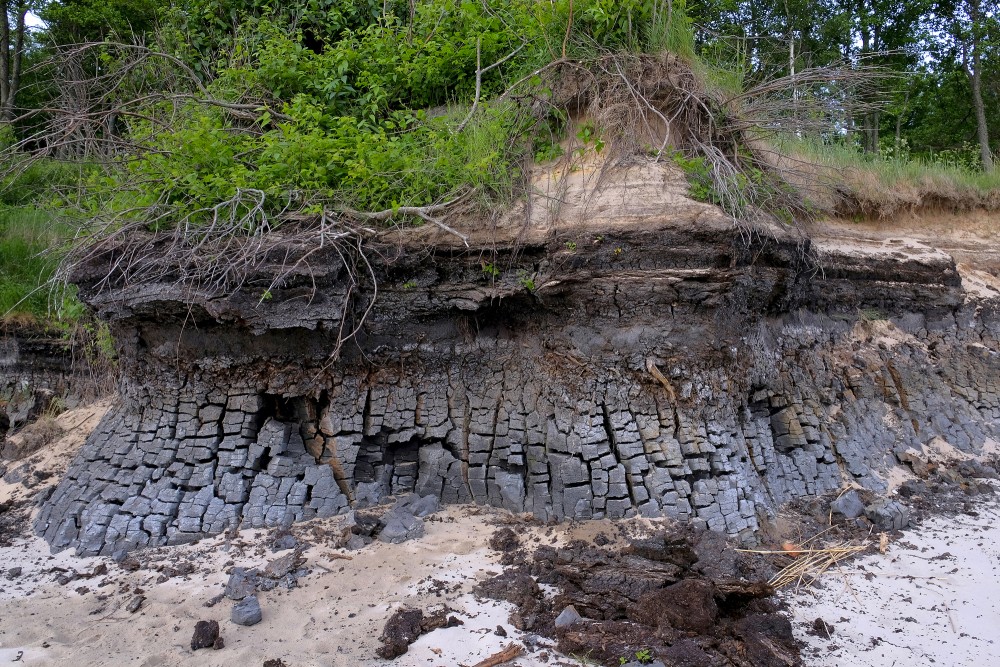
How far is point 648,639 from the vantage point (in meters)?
3.31

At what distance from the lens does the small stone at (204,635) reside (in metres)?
3.49

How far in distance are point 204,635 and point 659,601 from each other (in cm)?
242

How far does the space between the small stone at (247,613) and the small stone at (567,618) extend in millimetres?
1658

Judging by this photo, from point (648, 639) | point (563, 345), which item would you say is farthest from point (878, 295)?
point (648, 639)

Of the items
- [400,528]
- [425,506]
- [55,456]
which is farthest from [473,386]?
[55,456]

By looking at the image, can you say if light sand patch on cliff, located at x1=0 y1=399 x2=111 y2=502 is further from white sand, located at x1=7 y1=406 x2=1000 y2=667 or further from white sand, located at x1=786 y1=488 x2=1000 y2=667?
white sand, located at x1=786 y1=488 x2=1000 y2=667

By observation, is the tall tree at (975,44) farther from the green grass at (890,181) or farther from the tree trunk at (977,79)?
the green grass at (890,181)

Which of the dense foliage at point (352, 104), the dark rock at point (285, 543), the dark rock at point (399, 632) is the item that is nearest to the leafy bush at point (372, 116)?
the dense foliage at point (352, 104)

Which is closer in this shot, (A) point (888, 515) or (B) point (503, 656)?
(B) point (503, 656)

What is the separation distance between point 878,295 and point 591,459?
13.8 feet

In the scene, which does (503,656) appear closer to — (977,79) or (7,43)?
(977,79)

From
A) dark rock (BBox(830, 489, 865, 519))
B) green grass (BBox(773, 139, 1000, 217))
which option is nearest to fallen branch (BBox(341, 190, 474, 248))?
dark rock (BBox(830, 489, 865, 519))

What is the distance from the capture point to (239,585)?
3992mm

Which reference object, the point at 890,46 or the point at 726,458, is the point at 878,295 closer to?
the point at 726,458
